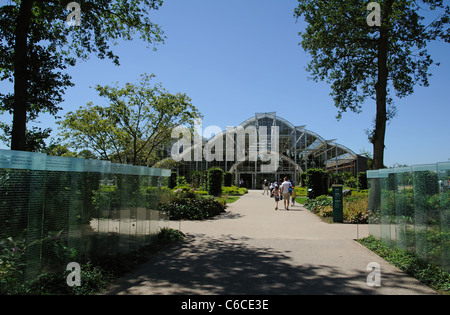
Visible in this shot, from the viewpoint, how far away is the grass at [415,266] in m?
4.81

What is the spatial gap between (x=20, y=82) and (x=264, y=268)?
23.4ft

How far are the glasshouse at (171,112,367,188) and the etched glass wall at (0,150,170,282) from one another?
3902 cm

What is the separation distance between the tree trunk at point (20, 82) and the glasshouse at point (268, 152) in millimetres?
37734

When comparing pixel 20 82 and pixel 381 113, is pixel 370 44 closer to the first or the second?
pixel 381 113

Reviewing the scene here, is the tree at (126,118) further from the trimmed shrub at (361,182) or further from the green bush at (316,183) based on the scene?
the trimmed shrub at (361,182)

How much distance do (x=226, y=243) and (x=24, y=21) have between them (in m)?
7.69

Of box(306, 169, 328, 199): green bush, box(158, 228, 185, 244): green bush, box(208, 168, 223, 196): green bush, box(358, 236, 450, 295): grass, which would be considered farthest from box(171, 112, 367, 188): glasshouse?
box(358, 236, 450, 295): grass

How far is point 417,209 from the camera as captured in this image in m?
6.05

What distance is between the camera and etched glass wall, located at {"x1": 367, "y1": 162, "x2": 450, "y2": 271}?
512 cm

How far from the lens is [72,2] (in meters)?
8.68

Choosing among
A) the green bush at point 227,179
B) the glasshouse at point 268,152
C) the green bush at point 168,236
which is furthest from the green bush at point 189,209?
the glasshouse at point 268,152

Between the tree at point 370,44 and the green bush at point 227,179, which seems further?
the green bush at point 227,179

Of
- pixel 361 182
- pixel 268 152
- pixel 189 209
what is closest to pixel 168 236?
pixel 189 209

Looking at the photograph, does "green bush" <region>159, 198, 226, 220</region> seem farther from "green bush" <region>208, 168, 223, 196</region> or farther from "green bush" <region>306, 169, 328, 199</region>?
"green bush" <region>208, 168, 223, 196</region>
